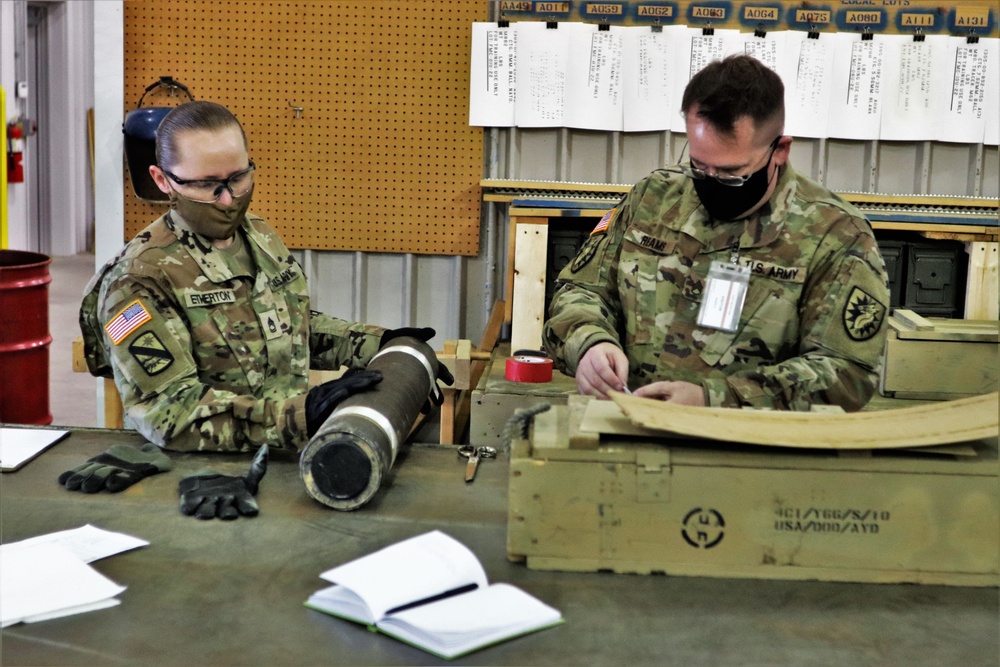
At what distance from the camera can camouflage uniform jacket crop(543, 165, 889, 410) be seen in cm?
222

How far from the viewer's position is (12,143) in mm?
9227

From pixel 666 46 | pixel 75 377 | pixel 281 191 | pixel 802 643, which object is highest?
pixel 666 46

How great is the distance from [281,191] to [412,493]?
2.93 m

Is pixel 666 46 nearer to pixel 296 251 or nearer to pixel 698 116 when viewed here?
pixel 296 251

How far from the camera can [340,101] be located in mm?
4574

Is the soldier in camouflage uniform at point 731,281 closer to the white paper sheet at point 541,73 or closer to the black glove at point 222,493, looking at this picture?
the black glove at point 222,493

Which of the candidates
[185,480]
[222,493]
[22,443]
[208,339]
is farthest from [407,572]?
[22,443]

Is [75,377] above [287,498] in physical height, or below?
below

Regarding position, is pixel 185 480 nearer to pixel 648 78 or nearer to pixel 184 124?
pixel 184 124

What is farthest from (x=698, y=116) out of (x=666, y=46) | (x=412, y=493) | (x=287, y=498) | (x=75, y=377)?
(x=75, y=377)

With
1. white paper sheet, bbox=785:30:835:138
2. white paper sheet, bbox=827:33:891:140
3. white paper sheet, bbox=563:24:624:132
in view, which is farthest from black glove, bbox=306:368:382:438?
white paper sheet, bbox=827:33:891:140

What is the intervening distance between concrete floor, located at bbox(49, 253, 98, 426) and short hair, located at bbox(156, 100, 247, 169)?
3.05m

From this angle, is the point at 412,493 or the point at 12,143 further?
the point at 12,143

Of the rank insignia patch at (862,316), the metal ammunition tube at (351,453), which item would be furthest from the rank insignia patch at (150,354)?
the rank insignia patch at (862,316)
